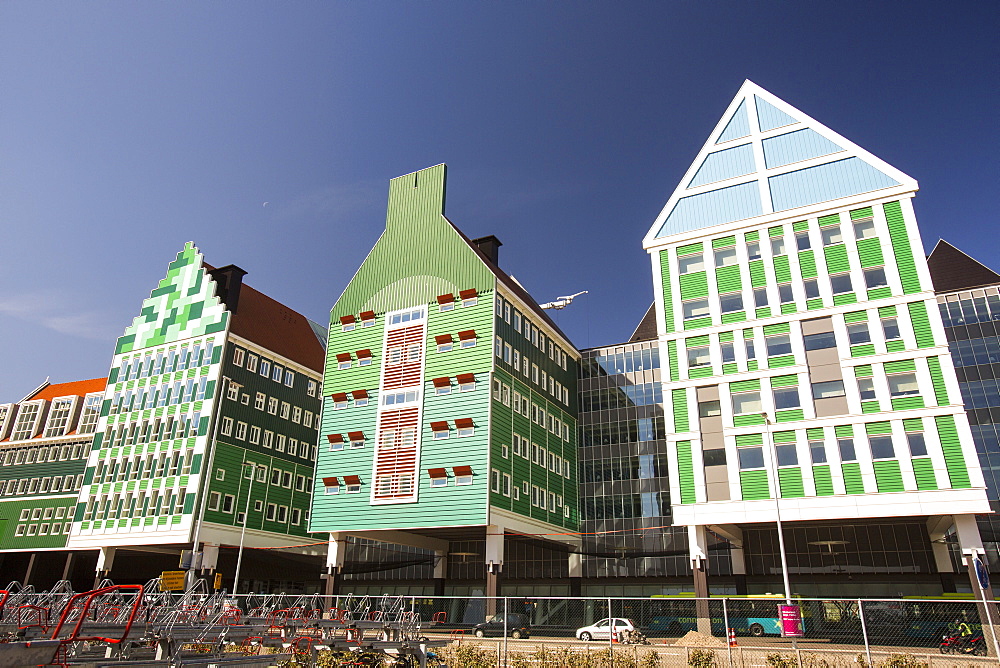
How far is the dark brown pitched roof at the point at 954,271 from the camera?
6047cm

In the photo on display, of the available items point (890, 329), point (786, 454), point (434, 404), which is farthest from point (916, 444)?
point (434, 404)

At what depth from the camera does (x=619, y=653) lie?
74.7 feet

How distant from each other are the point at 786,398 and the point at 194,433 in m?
42.1

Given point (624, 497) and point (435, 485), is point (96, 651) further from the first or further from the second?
point (624, 497)

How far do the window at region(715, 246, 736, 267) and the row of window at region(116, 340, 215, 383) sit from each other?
38948mm

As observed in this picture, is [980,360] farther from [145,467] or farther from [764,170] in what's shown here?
[145,467]

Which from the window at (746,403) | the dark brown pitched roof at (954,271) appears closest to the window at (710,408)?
the window at (746,403)

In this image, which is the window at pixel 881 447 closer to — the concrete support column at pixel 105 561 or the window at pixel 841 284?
the window at pixel 841 284

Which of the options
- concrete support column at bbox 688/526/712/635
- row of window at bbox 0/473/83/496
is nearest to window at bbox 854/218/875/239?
concrete support column at bbox 688/526/712/635

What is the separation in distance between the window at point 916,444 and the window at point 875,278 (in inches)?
345

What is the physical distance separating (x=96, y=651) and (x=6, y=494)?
61384 millimetres

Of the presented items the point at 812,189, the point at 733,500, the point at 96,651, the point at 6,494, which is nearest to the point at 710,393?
the point at 733,500

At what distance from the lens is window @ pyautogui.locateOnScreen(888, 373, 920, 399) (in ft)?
124

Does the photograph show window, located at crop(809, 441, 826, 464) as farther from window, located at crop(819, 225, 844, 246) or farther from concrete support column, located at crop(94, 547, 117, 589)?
concrete support column, located at crop(94, 547, 117, 589)
